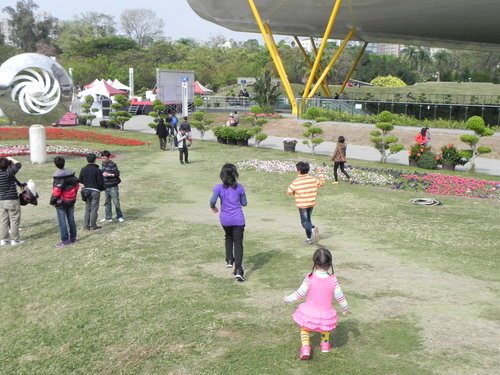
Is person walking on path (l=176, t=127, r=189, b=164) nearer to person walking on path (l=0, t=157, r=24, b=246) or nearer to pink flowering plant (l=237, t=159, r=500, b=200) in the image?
pink flowering plant (l=237, t=159, r=500, b=200)

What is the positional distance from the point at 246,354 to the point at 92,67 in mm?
81440

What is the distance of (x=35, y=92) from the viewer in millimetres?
21125

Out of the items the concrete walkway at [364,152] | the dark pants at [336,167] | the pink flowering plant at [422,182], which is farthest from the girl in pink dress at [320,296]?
the concrete walkway at [364,152]

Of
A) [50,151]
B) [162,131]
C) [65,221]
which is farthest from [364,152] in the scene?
[65,221]

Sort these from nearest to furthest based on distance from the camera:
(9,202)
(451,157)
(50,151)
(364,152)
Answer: (9,202) → (451,157) → (50,151) → (364,152)

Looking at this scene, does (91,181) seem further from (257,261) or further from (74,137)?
(74,137)

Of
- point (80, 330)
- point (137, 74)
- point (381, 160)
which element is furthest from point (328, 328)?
point (137, 74)

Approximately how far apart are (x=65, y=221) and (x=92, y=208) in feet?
2.99

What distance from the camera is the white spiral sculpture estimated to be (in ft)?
69.0

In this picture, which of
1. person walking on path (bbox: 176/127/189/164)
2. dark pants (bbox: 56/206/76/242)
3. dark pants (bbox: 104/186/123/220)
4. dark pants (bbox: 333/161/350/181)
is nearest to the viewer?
dark pants (bbox: 56/206/76/242)

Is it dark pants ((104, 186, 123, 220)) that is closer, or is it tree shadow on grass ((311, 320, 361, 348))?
tree shadow on grass ((311, 320, 361, 348))

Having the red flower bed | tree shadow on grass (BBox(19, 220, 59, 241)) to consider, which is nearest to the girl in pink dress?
tree shadow on grass (BBox(19, 220, 59, 241))

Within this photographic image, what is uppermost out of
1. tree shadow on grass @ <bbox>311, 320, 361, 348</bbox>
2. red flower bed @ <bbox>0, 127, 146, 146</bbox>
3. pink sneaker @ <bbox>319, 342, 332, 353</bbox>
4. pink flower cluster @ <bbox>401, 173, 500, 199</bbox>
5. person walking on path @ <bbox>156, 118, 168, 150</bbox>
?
person walking on path @ <bbox>156, 118, 168, 150</bbox>

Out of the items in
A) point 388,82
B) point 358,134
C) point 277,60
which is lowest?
point 358,134
